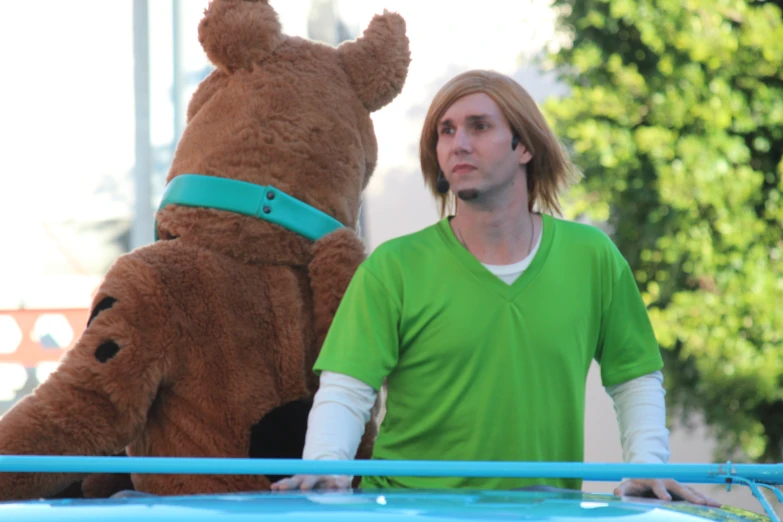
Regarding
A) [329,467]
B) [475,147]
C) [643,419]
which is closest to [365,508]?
[329,467]

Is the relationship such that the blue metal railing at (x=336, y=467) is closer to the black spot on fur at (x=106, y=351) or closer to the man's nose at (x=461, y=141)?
the black spot on fur at (x=106, y=351)

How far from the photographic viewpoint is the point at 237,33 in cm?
242

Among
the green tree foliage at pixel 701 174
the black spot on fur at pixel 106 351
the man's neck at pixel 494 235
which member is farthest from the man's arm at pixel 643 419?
the green tree foliage at pixel 701 174

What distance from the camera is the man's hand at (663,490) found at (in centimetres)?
179

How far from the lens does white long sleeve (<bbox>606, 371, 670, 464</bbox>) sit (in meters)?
2.14

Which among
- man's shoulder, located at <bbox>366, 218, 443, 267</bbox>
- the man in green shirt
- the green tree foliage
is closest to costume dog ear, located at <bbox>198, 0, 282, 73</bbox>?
the man in green shirt

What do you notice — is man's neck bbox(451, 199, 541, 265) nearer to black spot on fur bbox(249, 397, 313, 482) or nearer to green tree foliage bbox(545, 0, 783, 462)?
Result: black spot on fur bbox(249, 397, 313, 482)

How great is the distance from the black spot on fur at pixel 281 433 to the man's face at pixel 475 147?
0.52 metres

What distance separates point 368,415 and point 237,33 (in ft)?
2.69

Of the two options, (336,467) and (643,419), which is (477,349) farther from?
(336,467)

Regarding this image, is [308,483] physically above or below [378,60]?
below

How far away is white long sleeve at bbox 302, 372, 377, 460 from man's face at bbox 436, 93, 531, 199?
0.43 metres

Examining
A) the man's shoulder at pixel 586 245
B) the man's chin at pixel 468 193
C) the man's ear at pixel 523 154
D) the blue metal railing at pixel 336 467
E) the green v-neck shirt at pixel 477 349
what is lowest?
the blue metal railing at pixel 336 467

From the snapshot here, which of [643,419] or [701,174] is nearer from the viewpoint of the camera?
[643,419]
